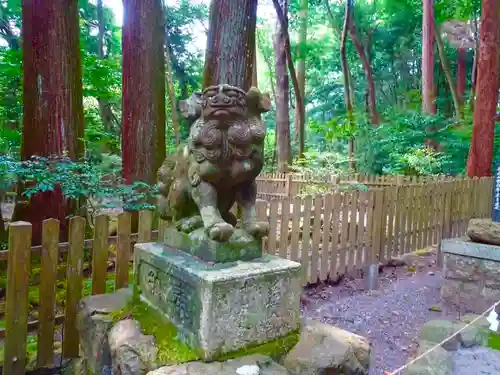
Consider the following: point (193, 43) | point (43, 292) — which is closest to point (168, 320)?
point (43, 292)

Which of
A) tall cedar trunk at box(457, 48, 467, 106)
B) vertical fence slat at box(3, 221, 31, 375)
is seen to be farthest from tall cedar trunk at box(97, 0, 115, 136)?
tall cedar trunk at box(457, 48, 467, 106)

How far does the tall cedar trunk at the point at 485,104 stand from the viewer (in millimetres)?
9477

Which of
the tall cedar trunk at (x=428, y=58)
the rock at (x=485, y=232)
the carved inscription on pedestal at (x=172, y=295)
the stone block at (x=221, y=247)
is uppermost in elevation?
the tall cedar trunk at (x=428, y=58)

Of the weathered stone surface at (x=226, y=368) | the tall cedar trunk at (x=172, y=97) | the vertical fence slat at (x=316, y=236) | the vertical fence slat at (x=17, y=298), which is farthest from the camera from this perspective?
the tall cedar trunk at (x=172, y=97)

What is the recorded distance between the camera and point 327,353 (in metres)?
2.31

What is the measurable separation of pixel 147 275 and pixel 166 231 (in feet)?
1.08

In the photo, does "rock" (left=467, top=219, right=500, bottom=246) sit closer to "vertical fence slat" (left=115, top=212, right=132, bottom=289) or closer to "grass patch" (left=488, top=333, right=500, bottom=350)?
"grass patch" (left=488, top=333, right=500, bottom=350)

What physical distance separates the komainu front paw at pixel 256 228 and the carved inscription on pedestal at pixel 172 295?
0.52 metres

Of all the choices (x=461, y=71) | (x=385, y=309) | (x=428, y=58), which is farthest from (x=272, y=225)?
(x=461, y=71)

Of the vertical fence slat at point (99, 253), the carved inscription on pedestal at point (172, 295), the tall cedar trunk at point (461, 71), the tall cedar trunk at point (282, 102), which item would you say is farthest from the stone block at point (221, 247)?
the tall cedar trunk at point (461, 71)

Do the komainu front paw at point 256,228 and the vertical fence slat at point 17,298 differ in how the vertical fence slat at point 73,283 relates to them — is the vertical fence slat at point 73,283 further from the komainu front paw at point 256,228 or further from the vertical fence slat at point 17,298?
the komainu front paw at point 256,228

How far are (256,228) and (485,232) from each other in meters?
2.97

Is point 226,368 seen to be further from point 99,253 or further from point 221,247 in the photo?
point 99,253

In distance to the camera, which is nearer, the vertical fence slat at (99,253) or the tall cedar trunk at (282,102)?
the vertical fence slat at (99,253)
